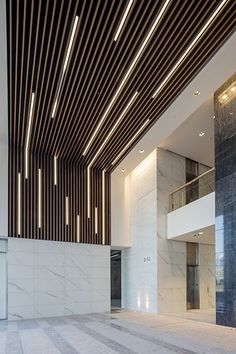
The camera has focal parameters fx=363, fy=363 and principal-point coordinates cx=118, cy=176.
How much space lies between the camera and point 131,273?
1545 centimetres

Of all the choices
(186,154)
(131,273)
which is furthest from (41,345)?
(186,154)

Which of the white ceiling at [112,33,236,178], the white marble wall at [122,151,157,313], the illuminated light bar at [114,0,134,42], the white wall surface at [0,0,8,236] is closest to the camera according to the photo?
the illuminated light bar at [114,0,134,42]

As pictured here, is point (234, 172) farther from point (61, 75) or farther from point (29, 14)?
point (29, 14)

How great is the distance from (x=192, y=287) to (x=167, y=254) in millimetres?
1927

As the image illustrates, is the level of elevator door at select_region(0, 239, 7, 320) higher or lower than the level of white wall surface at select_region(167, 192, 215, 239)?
lower

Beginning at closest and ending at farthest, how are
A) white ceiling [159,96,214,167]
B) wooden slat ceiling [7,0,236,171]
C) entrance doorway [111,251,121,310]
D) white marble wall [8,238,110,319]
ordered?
wooden slat ceiling [7,0,236,171] → white ceiling [159,96,214,167] → white marble wall [8,238,110,319] → entrance doorway [111,251,121,310]

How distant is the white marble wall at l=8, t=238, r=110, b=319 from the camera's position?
39.3 feet

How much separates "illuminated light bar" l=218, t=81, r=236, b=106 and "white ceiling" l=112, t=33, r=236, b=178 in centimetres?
40

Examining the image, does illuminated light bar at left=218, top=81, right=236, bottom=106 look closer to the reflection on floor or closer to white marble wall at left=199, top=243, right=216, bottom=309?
the reflection on floor

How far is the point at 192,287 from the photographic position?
14.3 metres

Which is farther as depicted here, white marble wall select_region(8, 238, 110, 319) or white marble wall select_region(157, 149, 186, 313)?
white marble wall select_region(157, 149, 186, 313)

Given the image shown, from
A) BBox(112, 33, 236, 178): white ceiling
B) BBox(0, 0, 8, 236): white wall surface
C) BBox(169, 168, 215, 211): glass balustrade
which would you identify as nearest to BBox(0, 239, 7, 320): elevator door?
BBox(0, 0, 8, 236): white wall surface

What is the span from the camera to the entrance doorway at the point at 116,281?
54.1 feet

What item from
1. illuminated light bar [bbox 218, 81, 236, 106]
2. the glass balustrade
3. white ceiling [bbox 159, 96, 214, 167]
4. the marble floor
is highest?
illuminated light bar [bbox 218, 81, 236, 106]
